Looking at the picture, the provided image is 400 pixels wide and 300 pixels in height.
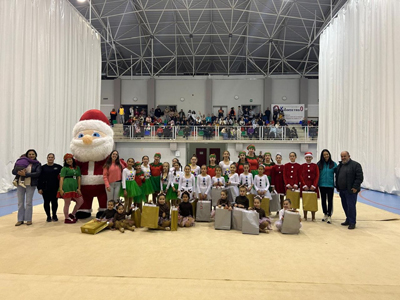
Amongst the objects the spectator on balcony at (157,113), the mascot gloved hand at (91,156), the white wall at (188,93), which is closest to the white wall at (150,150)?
the spectator on balcony at (157,113)

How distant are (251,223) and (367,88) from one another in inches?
383

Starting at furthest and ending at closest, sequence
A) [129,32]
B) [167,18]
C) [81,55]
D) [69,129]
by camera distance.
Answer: [129,32] < [167,18] < [81,55] < [69,129]

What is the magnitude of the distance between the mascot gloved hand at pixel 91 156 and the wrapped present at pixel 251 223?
3.28 metres

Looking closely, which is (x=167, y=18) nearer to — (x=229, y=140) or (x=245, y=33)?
(x=245, y=33)

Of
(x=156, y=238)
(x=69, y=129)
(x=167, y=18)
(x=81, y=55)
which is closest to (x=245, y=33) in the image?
(x=167, y=18)

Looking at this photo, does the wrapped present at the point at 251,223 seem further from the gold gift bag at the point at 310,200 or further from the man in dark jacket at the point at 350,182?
the man in dark jacket at the point at 350,182

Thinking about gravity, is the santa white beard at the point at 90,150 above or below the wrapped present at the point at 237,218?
above

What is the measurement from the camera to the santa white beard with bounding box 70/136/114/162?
20.2 feet

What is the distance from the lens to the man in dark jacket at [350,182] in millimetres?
5793

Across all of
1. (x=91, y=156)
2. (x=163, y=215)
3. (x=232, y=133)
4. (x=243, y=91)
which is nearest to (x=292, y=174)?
(x=163, y=215)

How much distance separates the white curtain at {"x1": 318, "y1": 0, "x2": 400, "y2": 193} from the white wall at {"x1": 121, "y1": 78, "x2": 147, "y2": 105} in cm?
1578

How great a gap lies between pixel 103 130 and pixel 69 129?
30.8 feet

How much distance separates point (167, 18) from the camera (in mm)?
19703

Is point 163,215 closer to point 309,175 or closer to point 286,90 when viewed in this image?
point 309,175
